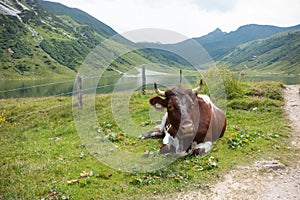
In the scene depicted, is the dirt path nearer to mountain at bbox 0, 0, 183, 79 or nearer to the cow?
the cow

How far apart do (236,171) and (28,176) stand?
200 inches

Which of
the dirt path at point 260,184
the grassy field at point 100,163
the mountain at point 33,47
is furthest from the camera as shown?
the mountain at point 33,47

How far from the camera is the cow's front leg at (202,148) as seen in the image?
734 centimetres

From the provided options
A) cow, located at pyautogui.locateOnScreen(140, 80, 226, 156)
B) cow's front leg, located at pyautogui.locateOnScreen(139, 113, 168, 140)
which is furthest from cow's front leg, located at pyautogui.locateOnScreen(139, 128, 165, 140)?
cow, located at pyautogui.locateOnScreen(140, 80, 226, 156)

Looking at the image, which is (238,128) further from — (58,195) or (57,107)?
(57,107)

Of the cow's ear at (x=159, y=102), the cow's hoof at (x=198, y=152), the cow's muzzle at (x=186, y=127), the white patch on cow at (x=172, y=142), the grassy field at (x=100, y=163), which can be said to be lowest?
the grassy field at (x=100, y=163)

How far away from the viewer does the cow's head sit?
663 centimetres

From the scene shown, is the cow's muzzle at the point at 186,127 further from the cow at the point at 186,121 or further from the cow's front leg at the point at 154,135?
the cow's front leg at the point at 154,135

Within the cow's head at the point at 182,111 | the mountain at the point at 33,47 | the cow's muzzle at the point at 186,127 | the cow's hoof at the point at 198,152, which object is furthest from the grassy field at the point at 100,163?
the mountain at the point at 33,47

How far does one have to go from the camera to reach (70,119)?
515 inches

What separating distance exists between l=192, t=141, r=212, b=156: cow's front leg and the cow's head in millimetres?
293

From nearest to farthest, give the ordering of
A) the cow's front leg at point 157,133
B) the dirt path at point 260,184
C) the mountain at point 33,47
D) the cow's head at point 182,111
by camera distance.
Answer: the dirt path at point 260,184
the cow's head at point 182,111
the cow's front leg at point 157,133
the mountain at point 33,47

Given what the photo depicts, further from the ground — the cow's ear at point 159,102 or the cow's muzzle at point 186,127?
the cow's ear at point 159,102

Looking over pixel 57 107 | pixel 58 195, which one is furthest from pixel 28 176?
pixel 57 107
